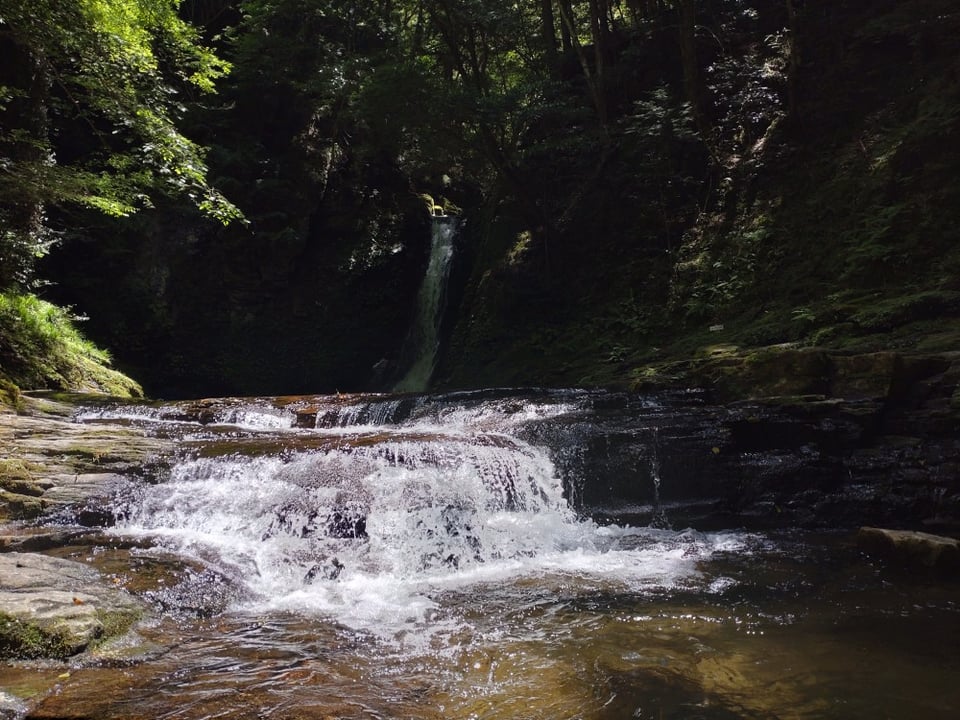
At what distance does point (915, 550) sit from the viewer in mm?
5051

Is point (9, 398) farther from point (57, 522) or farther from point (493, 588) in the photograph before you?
point (493, 588)

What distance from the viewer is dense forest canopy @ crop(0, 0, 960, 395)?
10.3m

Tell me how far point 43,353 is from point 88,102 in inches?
170

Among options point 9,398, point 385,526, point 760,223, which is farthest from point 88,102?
point 760,223

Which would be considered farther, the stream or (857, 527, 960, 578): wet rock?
(857, 527, 960, 578): wet rock

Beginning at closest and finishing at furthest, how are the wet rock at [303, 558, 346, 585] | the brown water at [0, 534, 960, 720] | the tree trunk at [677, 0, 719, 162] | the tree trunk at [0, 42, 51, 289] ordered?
the brown water at [0, 534, 960, 720], the wet rock at [303, 558, 346, 585], the tree trunk at [0, 42, 51, 289], the tree trunk at [677, 0, 719, 162]

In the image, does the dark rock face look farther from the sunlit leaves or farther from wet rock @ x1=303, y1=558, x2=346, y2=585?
the sunlit leaves

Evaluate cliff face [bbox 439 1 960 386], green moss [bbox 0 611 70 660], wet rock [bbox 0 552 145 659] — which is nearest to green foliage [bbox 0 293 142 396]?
wet rock [bbox 0 552 145 659]

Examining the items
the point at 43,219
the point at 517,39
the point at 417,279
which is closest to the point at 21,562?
the point at 43,219

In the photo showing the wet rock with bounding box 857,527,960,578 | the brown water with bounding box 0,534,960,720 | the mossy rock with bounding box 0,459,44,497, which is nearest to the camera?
the brown water with bounding box 0,534,960,720

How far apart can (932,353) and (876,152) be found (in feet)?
20.6

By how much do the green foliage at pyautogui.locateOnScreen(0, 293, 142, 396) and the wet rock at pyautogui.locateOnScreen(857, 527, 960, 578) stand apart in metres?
11.2

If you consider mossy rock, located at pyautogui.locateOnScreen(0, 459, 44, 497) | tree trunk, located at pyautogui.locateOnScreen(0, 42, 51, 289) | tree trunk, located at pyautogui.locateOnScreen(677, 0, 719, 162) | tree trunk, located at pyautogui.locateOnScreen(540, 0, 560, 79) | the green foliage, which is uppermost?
tree trunk, located at pyautogui.locateOnScreen(540, 0, 560, 79)

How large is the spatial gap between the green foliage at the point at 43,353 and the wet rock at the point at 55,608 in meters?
6.32
